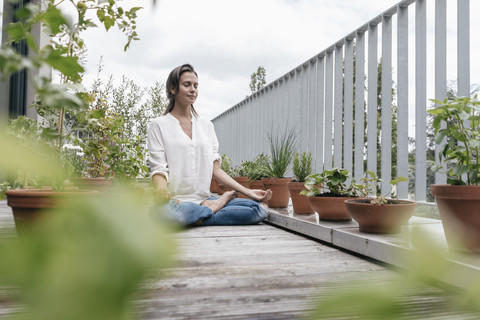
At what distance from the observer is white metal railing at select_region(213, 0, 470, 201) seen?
254cm

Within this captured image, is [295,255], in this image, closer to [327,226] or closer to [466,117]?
[327,226]

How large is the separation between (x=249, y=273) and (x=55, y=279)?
1.31 m

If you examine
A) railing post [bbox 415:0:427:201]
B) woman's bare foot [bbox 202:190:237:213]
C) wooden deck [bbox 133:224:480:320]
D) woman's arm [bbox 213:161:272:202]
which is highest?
railing post [bbox 415:0:427:201]

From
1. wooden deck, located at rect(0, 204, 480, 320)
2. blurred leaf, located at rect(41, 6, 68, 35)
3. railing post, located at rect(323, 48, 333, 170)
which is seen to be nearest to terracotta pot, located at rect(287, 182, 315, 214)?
wooden deck, located at rect(0, 204, 480, 320)

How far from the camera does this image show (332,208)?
2.22 m

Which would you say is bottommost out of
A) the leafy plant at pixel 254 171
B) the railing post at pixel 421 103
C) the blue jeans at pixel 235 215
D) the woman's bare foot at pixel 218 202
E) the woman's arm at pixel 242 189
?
the blue jeans at pixel 235 215

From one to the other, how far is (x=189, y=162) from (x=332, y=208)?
1320mm

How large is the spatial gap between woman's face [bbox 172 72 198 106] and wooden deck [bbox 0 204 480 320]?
1420 mm

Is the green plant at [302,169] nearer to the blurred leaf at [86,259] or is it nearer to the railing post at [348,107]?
the railing post at [348,107]

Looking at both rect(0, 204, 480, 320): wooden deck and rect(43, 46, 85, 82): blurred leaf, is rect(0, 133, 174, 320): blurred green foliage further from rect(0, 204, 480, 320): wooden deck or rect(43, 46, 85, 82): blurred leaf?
rect(0, 204, 480, 320): wooden deck

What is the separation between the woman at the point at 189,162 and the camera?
2.72 m

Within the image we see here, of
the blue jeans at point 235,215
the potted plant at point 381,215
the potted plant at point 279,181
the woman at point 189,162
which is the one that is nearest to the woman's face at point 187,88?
the woman at point 189,162

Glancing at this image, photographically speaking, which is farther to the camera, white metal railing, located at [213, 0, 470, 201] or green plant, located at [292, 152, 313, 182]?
green plant, located at [292, 152, 313, 182]

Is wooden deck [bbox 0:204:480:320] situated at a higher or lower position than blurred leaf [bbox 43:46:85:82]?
lower
